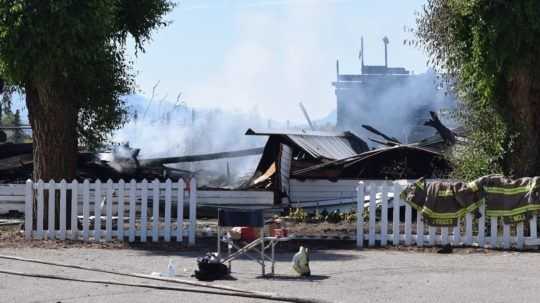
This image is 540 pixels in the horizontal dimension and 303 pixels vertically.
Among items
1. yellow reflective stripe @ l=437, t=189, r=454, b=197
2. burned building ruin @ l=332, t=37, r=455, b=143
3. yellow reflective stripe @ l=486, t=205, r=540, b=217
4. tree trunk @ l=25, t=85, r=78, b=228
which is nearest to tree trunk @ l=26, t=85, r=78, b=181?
tree trunk @ l=25, t=85, r=78, b=228

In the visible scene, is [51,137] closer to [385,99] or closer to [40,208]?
[40,208]

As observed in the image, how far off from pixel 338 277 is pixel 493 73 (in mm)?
5308

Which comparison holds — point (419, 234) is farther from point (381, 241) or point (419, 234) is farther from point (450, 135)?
point (450, 135)

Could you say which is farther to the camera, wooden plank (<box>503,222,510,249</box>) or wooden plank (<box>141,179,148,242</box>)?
wooden plank (<box>141,179,148,242</box>)

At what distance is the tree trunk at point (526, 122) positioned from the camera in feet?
46.8

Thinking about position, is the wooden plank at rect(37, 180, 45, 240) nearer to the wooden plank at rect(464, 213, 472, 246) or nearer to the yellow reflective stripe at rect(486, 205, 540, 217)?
the wooden plank at rect(464, 213, 472, 246)

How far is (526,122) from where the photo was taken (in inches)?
565

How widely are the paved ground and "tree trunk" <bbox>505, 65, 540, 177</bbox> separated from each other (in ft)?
6.51

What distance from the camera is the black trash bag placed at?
401 inches

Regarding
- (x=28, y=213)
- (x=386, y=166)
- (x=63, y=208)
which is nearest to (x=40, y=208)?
(x=28, y=213)

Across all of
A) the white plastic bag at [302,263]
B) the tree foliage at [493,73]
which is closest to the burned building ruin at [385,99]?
the tree foliage at [493,73]

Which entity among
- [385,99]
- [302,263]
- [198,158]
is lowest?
[302,263]

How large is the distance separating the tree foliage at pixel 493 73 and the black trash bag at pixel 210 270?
6029 mm

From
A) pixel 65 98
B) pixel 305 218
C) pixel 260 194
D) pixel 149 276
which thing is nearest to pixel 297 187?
pixel 260 194
